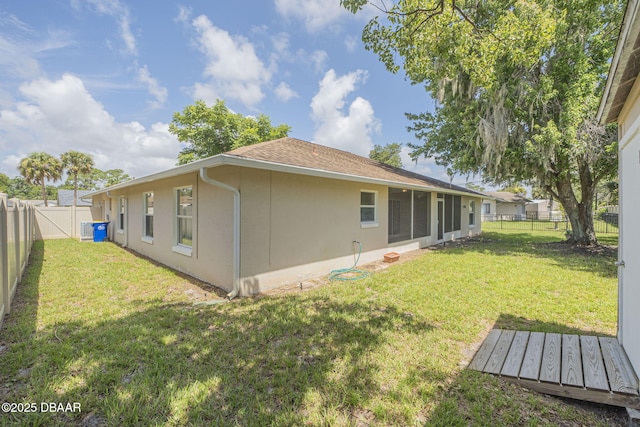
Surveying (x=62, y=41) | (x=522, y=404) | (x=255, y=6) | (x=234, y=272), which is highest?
(x=255, y=6)

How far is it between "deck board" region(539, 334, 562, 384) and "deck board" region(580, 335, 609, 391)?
0.65 feet

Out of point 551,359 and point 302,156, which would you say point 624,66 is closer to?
point 551,359

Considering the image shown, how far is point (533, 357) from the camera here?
9.72ft

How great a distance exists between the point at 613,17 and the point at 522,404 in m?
12.9

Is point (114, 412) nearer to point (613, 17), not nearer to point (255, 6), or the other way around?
point (255, 6)

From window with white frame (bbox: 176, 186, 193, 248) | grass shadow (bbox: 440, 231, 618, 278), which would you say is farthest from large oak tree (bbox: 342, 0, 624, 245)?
window with white frame (bbox: 176, 186, 193, 248)

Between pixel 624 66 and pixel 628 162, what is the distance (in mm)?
1000

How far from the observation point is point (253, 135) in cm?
2480

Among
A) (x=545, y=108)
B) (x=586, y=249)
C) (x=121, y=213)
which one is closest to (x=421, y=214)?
(x=545, y=108)

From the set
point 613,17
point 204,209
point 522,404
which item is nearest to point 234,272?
point 204,209

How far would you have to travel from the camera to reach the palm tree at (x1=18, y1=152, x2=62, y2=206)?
88.9ft

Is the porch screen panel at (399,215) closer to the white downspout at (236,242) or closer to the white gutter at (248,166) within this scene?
the white gutter at (248,166)

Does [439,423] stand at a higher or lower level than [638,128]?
lower

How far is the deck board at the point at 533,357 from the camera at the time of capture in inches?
105
